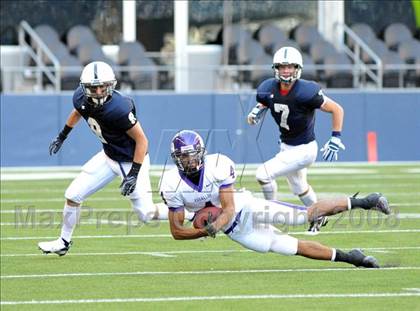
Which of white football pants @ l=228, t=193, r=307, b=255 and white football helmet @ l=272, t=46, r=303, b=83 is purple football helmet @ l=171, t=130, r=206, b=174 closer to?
white football pants @ l=228, t=193, r=307, b=255

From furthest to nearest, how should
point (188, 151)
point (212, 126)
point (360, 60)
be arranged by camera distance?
point (360, 60)
point (212, 126)
point (188, 151)

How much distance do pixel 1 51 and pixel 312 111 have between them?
A: 39.9 ft

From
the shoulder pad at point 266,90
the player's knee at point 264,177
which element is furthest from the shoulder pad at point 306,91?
the player's knee at point 264,177

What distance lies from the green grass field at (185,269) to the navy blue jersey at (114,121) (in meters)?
0.82

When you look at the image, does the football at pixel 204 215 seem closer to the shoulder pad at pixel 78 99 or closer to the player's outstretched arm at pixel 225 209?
the player's outstretched arm at pixel 225 209

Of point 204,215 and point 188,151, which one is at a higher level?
point 188,151

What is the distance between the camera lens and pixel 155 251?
1007cm

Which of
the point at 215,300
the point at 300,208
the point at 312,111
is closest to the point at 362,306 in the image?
the point at 215,300

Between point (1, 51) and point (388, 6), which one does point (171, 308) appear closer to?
point (1, 51)

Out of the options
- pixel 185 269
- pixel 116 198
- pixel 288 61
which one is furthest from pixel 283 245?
pixel 116 198

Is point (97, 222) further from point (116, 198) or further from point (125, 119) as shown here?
point (125, 119)

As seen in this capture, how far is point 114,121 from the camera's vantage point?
377 inches

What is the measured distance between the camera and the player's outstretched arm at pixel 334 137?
10.3 meters

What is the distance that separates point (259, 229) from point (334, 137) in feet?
7.56
